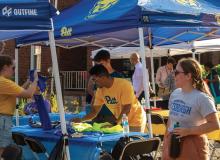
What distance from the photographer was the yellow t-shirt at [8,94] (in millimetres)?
Answer: 5344

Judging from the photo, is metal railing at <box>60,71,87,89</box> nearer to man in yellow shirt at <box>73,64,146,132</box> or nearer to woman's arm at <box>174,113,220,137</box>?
man in yellow shirt at <box>73,64,146,132</box>

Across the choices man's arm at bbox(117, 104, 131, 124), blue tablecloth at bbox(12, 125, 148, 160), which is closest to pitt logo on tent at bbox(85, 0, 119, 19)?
man's arm at bbox(117, 104, 131, 124)

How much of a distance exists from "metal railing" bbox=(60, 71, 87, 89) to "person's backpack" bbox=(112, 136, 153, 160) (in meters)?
15.1

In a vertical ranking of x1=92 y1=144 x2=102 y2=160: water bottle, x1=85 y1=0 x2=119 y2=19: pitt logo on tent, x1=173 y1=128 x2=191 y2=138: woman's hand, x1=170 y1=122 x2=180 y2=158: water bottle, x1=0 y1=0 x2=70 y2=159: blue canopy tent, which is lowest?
x1=92 y1=144 x2=102 y2=160: water bottle

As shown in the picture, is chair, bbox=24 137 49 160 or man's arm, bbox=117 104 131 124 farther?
man's arm, bbox=117 104 131 124

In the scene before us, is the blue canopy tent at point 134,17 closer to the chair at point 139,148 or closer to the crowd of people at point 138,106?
the crowd of people at point 138,106

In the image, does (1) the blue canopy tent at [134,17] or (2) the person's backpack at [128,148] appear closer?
(2) the person's backpack at [128,148]

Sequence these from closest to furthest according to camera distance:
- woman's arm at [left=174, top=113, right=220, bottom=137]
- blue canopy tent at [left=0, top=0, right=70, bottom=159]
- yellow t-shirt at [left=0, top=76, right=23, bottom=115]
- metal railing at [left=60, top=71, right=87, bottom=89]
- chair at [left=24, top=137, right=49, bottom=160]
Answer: woman's arm at [left=174, top=113, right=220, bottom=137] → blue canopy tent at [left=0, top=0, right=70, bottom=159] → yellow t-shirt at [left=0, top=76, right=23, bottom=115] → chair at [left=24, top=137, right=49, bottom=160] → metal railing at [left=60, top=71, right=87, bottom=89]

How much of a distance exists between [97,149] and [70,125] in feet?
2.76

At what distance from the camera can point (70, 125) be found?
19.7 ft

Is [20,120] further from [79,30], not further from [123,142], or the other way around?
[123,142]

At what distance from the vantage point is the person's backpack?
5309 mm

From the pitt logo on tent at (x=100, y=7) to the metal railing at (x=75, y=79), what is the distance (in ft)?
45.7

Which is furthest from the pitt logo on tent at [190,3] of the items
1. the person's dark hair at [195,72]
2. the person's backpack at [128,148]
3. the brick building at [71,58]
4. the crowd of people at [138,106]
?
the brick building at [71,58]
